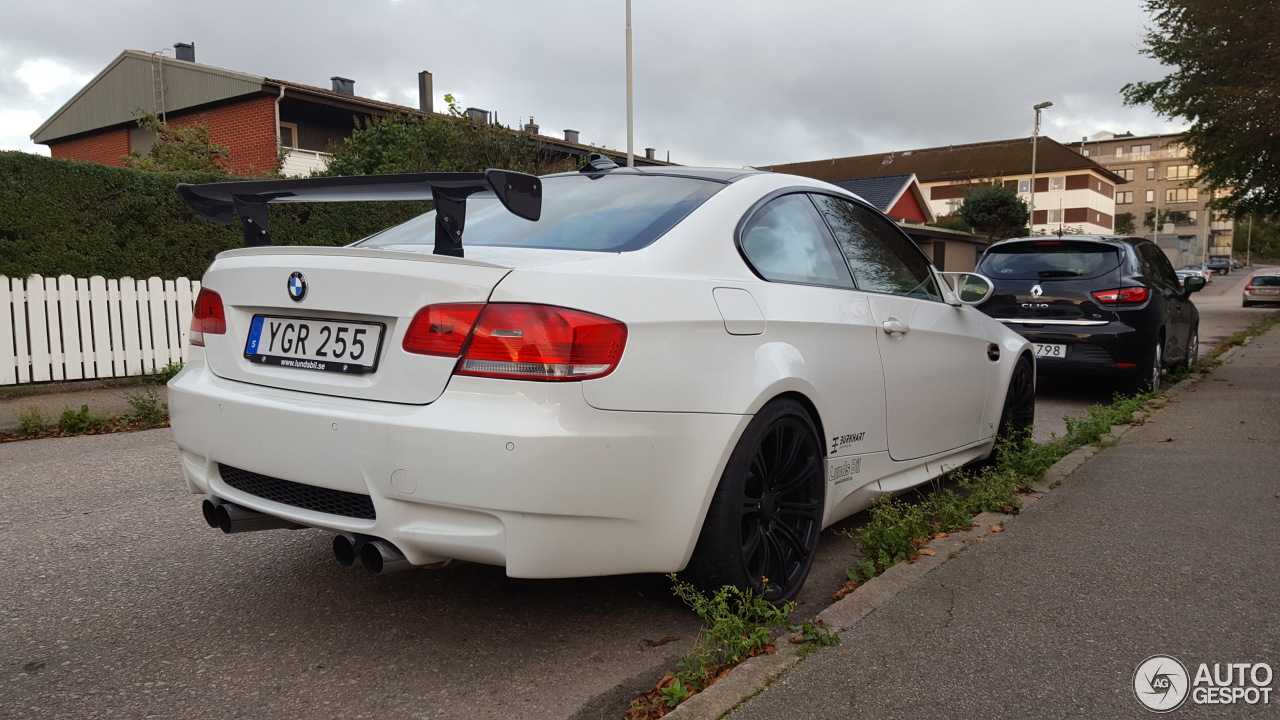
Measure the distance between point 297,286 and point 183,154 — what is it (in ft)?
66.4

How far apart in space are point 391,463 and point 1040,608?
211 cm

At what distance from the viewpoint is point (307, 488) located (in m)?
2.81

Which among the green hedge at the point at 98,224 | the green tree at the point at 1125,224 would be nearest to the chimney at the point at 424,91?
the green hedge at the point at 98,224

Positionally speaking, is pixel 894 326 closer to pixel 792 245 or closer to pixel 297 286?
pixel 792 245

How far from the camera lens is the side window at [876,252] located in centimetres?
398

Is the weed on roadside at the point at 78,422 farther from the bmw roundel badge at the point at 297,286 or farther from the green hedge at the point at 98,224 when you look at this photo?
the bmw roundel badge at the point at 297,286

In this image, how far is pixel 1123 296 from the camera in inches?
338

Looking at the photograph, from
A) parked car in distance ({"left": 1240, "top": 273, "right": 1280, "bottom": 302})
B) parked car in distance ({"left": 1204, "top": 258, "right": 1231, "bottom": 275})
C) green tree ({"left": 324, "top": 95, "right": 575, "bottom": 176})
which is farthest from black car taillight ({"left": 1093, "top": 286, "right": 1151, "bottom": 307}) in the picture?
parked car in distance ({"left": 1204, "top": 258, "right": 1231, "bottom": 275})

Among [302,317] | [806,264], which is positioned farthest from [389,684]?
[806,264]

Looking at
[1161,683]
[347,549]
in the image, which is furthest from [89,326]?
[1161,683]

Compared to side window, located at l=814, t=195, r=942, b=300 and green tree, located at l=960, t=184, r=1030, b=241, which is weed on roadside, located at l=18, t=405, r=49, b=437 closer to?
side window, located at l=814, t=195, r=942, b=300

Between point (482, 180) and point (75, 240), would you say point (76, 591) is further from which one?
point (75, 240)

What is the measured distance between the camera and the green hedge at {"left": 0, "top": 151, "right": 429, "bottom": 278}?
9.85 metres

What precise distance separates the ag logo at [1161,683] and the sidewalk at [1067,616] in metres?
0.03
